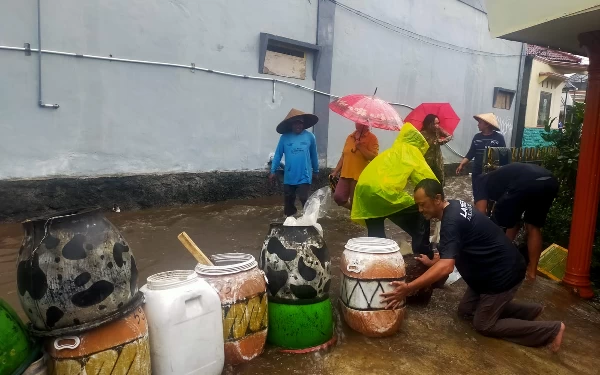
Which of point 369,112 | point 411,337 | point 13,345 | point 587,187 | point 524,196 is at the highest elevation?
point 369,112

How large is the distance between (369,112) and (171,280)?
13.4 ft

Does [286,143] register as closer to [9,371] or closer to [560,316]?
[560,316]

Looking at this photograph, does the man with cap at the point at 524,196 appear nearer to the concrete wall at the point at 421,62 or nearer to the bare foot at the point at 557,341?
the bare foot at the point at 557,341

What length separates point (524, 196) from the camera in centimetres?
506

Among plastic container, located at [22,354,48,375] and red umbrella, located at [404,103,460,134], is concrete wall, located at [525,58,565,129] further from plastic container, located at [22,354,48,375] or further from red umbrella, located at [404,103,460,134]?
plastic container, located at [22,354,48,375]

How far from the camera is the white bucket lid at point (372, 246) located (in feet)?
11.5

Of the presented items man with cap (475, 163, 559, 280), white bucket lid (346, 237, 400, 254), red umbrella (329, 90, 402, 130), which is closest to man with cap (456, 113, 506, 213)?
red umbrella (329, 90, 402, 130)

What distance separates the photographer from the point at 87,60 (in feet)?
22.8

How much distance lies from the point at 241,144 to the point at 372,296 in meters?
6.26

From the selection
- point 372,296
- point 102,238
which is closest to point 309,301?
point 372,296

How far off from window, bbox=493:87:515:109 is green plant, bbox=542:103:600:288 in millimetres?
10846

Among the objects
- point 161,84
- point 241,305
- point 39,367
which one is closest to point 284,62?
point 161,84

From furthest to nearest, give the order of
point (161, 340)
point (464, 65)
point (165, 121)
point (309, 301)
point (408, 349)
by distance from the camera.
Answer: point (464, 65)
point (165, 121)
point (408, 349)
point (309, 301)
point (161, 340)

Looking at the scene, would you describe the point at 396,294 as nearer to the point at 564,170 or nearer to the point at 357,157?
the point at 357,157
